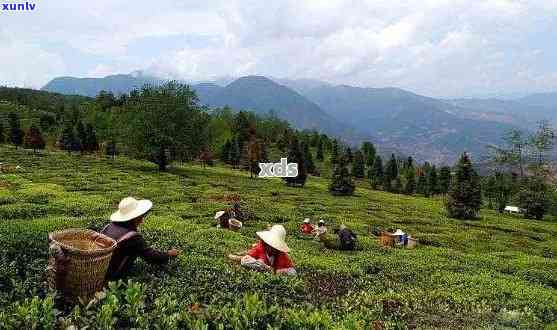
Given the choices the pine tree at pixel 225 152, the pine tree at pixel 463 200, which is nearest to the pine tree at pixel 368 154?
the pine tree at pixel 225 152

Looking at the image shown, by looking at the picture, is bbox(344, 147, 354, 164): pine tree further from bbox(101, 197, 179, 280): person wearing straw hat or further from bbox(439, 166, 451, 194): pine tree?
bbox(101, 197, 179, 280): person wearing straw hat

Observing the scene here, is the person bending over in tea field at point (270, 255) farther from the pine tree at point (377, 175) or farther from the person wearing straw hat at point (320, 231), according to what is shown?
the pine tree at point (377, 175)

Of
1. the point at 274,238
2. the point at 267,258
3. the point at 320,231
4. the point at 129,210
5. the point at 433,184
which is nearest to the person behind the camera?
the point at 129,210

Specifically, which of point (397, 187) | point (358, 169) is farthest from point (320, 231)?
point (358, 169)

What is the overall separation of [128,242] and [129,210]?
0.86 metres

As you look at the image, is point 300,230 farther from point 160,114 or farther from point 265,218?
point 160,114

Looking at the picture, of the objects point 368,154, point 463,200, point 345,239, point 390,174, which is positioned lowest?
point 390,174

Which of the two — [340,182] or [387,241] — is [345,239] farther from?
[340,182]

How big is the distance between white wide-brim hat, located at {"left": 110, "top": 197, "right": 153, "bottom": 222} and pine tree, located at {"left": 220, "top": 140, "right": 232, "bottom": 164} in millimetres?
86720

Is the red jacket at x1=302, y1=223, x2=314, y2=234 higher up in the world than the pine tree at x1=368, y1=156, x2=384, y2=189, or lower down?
higher up

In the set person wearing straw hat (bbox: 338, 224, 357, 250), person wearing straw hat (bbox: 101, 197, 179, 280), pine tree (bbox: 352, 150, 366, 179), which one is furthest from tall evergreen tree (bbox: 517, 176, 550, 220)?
person wearing straw hat (bbox: 101, 197, 179, 280)

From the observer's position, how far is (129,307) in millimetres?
6523

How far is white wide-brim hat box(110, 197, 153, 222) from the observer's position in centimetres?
934

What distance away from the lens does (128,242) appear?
8836 mm
